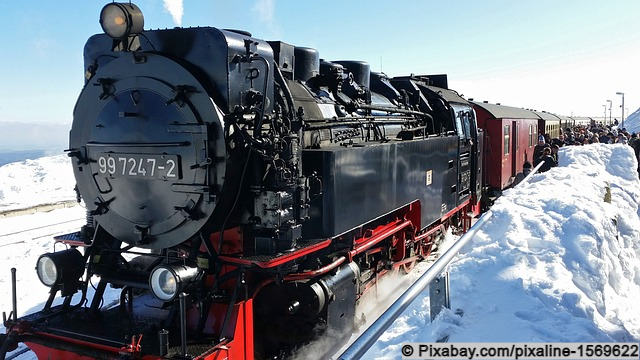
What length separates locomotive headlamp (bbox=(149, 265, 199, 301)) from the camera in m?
3.48

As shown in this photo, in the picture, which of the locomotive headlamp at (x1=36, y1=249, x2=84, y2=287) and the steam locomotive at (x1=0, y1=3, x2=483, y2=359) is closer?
the steam locomotive at (x1=0, y1=3, x2=483, y2=359)

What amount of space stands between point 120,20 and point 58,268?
2153 mm

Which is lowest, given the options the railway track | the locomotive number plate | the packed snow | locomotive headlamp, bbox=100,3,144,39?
the railway track

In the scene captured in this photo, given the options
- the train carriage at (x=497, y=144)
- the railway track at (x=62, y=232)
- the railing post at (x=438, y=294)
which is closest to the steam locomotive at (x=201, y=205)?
the railway track at (x=62, y=232)

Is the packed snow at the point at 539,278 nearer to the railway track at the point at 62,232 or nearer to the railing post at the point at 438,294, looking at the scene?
the railing post at the point at 438,294

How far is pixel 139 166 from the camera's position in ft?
13.1

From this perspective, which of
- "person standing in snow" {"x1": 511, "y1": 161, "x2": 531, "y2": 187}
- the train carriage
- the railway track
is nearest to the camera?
the railway track

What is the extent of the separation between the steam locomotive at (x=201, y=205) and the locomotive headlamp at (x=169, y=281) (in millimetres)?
10

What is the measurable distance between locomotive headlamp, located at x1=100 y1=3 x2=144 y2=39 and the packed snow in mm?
3154

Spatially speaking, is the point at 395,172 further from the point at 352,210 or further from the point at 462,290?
the point at 462,290

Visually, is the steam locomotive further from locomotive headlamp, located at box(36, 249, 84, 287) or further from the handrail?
the handrail

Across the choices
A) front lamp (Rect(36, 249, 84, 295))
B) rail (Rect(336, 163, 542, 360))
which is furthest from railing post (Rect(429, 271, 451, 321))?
front lamp (Rect(36, 249, 84, 295))

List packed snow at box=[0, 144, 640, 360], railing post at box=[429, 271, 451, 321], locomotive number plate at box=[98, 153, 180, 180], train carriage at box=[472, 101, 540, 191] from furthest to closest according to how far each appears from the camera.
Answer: train carriage at box=[472, 101, 540, 191]
locomotive number plate at box=[98, 153, 180, 180]
railing post at box=[429, 271, 451, 321]
packed snow at box=[0, 144, 640, 360]

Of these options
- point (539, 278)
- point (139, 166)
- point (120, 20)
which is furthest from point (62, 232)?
point (539, 278)
